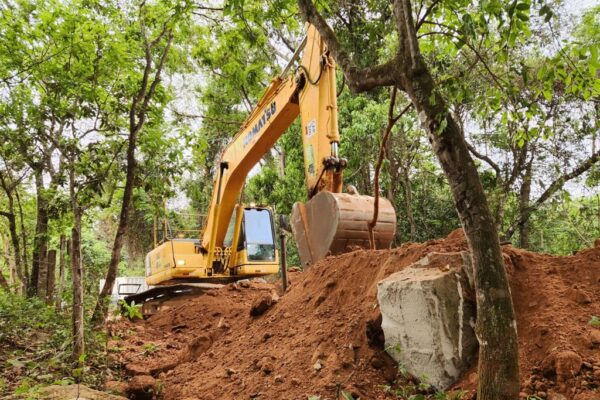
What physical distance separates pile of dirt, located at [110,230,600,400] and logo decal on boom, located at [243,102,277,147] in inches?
119

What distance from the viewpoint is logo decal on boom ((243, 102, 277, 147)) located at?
26.2 feet

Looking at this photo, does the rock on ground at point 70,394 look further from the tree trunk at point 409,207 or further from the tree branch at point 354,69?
the tree trunk at point 409,207

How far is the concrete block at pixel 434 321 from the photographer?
3549 millimetres

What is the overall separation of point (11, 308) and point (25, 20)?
14.9 feet

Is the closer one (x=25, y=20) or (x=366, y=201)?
(x=366, y=201)

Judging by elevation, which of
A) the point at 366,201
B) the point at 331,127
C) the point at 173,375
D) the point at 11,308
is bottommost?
the point at 173,375

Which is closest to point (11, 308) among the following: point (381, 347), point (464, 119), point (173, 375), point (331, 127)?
point (173, 375)

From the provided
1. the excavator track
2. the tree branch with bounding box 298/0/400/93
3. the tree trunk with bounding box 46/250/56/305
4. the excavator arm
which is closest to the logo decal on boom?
the excavator arm

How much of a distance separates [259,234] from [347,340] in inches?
271

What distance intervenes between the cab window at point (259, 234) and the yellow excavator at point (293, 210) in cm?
2

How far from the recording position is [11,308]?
7.33 meters

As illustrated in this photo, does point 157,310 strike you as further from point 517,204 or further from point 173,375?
point 517,204

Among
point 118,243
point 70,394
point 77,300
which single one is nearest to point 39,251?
point 118,243

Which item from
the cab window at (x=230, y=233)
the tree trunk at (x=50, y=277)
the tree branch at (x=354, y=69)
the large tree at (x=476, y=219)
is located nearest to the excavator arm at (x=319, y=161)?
the tree branch at (x=354, y=69)
